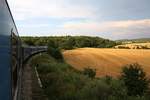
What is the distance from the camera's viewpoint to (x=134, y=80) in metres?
20.2

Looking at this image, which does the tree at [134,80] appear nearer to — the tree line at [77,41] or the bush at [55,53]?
the bush at [55,53]

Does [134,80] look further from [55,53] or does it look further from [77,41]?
[77,41]

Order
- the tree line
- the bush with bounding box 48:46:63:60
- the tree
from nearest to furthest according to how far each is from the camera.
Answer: the tree → the bush with bounding box 48:46:63:60 → the tree line

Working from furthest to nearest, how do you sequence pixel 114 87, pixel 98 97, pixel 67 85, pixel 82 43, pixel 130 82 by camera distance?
pixel 82 43 → pixel 130 82 → pixel 67 85 → pixel 114 87 → pixel 98 97

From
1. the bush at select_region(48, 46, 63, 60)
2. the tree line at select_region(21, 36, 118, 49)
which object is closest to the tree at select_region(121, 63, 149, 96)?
the bush at select_region(48, 46, 63, 60)

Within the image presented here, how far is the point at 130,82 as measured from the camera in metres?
20.3

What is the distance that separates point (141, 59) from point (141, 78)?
5746 centimetres

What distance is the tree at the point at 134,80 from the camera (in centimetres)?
1974

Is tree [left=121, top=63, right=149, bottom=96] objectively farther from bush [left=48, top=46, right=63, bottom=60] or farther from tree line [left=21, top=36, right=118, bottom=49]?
tree line [left=21, top=36, right=118, bottom=49]

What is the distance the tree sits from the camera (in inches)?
777

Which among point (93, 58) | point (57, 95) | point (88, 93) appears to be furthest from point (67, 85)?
point (93, 58)

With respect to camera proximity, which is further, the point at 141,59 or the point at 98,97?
the point at 141,59

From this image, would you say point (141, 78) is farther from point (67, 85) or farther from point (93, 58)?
point (93, 58)

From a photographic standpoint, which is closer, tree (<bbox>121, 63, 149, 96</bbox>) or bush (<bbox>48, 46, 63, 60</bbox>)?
tree (<bbox>121, 63, 149, 96</bbox>)
